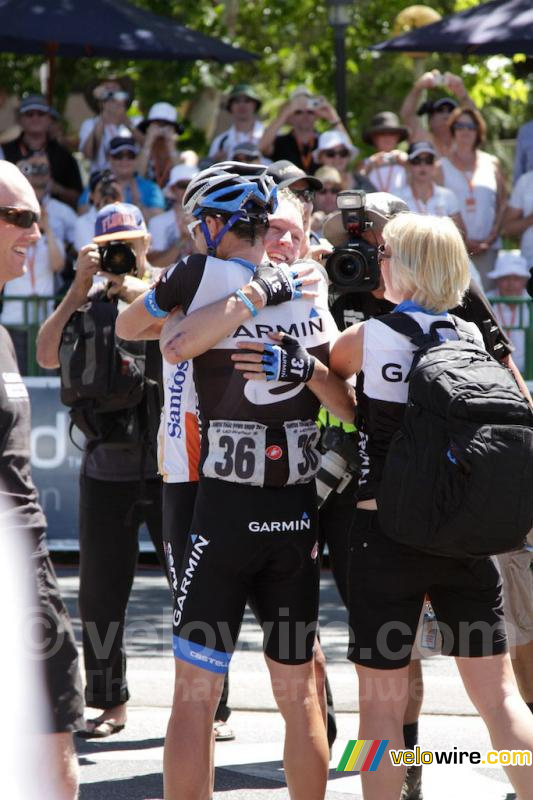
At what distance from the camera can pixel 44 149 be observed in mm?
11805

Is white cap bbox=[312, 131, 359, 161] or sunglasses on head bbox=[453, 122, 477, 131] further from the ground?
sunglasses on head bbox=[453, 122, 477, 131]

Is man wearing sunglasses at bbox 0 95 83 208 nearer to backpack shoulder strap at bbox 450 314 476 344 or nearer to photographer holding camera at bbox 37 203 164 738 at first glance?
photographer holding camera at bbox 37 203 164 738

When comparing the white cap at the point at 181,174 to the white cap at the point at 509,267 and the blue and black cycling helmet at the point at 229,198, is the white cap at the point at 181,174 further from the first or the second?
the blue and black cycling helmet at the point at 229,198

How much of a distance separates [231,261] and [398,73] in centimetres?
1980

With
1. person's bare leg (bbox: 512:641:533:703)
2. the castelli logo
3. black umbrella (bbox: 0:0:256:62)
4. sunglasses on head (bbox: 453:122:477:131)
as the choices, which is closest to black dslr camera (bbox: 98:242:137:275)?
the castelli logo

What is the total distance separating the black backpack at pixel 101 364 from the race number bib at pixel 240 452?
169cm

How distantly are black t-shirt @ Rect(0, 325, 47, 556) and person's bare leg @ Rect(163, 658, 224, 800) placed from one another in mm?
615

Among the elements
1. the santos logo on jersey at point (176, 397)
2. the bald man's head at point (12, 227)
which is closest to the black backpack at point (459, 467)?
the santos logo on jersey at point (176, 397)

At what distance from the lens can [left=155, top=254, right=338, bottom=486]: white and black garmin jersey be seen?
4.11 m

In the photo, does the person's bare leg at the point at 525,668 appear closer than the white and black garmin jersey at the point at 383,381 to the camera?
No

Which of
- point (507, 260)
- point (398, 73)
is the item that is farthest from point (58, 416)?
point (398, 73)

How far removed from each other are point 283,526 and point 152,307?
0.80m

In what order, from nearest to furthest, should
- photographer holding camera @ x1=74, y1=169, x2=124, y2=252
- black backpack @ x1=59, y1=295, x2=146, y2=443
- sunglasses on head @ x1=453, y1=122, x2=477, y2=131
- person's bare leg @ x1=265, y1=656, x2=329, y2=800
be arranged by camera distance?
person's bare leg @ x1=265, y1=656, x2=329, y2=800
black backpack @ x1=59, y1=295, x2=146, y2=443
photographer holding camera @ x1=74, y1=169, x2=124, y2=252
sunglasses on head @ x1=453, y1=122, x2=477, y2=131

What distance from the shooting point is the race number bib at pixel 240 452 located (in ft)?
13.4
